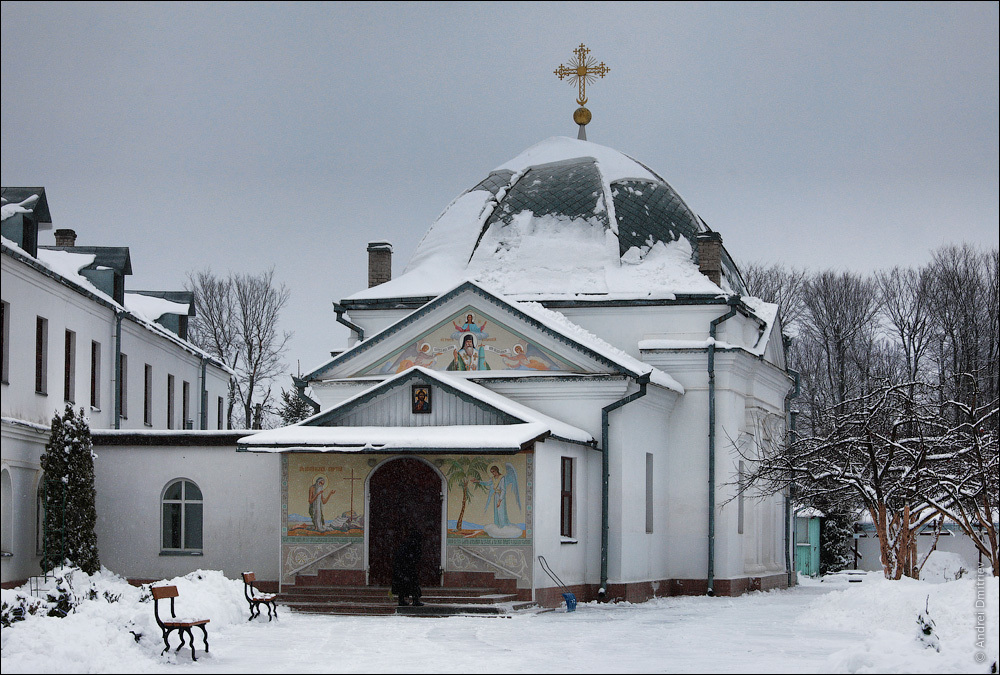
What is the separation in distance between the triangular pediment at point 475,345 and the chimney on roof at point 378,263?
16.0 feet

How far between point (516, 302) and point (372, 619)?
8.97 metres

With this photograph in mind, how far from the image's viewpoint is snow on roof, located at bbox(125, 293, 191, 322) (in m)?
37.8

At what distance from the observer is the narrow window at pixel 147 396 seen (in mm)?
35219

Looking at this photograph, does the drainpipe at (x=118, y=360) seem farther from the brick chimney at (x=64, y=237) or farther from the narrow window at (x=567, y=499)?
the narrow window at (x=567, y=499)

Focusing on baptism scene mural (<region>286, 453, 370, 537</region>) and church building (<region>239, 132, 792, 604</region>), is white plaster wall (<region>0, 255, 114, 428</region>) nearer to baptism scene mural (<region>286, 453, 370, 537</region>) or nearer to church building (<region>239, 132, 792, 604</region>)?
church building (<region>239, 132, 792, 604</region>)

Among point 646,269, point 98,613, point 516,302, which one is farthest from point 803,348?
point 98,613

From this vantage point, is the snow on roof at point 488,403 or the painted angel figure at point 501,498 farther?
the snow on roof at point 488,403

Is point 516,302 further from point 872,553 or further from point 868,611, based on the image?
point 872,553

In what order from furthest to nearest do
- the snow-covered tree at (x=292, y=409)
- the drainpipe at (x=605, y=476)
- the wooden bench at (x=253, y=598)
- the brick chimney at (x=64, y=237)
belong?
the snow-covered tree at (x=292, y=409) → the brick chimney at (x=64, y=237) → the drainpipe at (x=605, y=476) → the wooden bench at (x=253, y=598)

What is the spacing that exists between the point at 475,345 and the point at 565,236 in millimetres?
5363

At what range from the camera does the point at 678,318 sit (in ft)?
102

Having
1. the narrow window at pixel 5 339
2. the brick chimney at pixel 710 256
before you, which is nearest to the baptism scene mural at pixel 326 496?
the narrow window at pixel 5 339

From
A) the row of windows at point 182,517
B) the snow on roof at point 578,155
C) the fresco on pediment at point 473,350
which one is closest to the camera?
the row of windows at point 182,517

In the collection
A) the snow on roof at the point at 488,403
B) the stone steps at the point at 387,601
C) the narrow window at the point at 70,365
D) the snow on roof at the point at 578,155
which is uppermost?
the snow on roof at the point at 578,155
